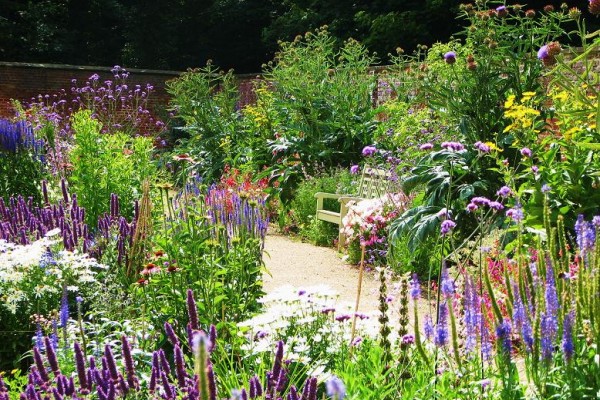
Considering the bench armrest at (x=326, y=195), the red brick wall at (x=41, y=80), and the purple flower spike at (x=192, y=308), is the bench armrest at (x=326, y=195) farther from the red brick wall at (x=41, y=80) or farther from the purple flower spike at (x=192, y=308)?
the red brick wall at (x=41, y=80)

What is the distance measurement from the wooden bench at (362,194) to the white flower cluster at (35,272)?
3.63 meters

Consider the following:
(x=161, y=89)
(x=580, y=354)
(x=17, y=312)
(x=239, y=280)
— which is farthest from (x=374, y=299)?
(x=161, y=89)

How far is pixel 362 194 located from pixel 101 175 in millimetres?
2907

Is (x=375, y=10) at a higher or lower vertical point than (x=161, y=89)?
higher

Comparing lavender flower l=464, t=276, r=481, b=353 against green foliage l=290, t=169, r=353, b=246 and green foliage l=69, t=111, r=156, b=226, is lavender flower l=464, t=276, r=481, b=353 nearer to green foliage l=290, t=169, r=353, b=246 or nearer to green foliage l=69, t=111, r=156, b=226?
green foliage l=69, t=111, r=156, b=226

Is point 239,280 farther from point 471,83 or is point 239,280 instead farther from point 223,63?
point 223,63

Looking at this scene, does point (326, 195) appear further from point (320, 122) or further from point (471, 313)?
point (471, 313)

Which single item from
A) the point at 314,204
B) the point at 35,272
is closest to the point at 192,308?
the point at 35,272

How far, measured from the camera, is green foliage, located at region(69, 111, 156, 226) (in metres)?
Answer: 6.26

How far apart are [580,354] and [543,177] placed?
2.92m

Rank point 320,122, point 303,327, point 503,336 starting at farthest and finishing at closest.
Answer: point 320,122 < point 303,327 < point 503,336

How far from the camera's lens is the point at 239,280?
3977mm

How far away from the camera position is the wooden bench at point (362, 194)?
7.56 metres

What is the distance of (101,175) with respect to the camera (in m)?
6.38
